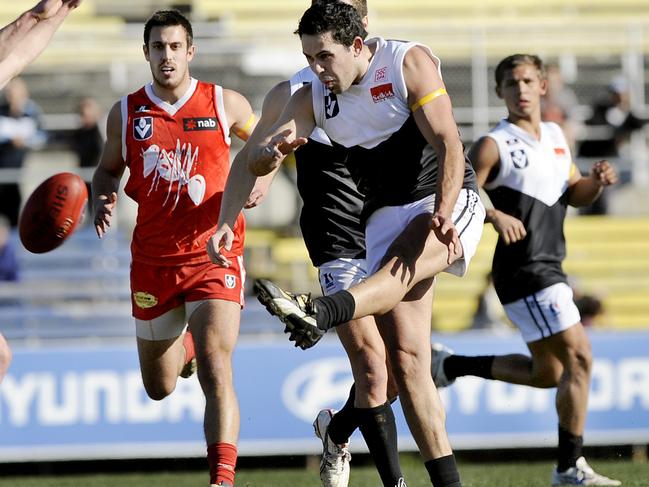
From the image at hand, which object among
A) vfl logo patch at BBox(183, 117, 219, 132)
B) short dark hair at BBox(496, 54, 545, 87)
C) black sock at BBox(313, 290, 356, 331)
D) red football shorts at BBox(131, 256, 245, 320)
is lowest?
red football shorts at BBox(131, 256, 245, 320)

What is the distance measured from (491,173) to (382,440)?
2.27 meters

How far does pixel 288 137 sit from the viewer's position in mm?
5348

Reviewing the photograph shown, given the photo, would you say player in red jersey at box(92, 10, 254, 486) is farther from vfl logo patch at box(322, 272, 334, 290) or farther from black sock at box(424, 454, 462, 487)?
black sock at box(424, 454, 462, 487)

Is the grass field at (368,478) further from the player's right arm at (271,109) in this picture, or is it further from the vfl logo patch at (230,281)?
the player's right arm at (271,109)

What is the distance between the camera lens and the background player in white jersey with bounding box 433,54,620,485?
7355 mm

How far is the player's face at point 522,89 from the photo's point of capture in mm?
7375

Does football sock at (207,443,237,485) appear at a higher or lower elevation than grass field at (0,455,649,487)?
higher

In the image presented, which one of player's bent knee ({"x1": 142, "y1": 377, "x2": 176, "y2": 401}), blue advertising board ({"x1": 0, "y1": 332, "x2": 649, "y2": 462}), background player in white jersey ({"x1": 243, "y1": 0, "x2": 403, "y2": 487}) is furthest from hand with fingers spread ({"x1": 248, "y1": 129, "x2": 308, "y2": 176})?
blue advertising board ({"x1": 0, "y1": 332, "x2": 649, "y2": 462})

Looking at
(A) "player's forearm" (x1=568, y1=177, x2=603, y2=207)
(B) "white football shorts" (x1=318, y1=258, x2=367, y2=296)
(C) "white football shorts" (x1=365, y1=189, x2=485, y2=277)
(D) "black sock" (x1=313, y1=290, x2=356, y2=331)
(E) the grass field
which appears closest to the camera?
(D) "black sock" (x1=313, y1=290, x2=356, y2=331)

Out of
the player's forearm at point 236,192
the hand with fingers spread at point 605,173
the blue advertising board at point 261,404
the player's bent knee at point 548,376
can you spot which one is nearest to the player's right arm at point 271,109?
the player's forearm at point 236,192

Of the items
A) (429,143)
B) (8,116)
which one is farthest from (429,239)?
(8,116)

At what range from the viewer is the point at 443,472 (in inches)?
207

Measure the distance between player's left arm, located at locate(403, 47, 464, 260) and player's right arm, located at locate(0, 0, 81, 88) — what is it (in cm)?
149

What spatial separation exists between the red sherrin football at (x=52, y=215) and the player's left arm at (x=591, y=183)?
2950 mm
